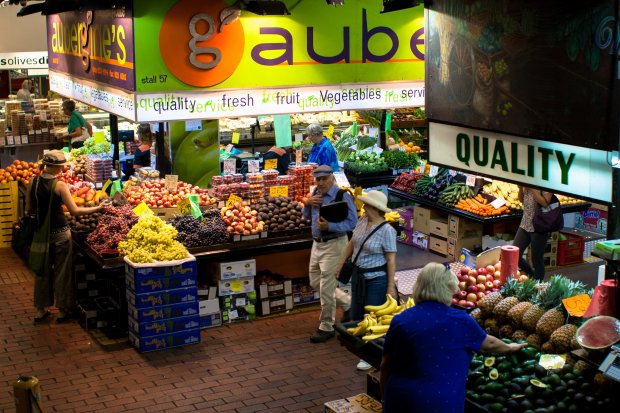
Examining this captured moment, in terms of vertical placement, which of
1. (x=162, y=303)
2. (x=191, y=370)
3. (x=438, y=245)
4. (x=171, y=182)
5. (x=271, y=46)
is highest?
(x=271, y=46)

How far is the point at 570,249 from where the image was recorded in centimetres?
1214

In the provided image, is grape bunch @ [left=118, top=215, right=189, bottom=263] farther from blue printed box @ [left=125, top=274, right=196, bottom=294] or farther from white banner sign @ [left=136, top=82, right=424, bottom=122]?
white banner sign @ [left=136, top=82, right=424, bottom=122]

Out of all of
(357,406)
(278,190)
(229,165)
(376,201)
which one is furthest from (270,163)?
(357,406)

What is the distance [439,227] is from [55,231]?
17.8 feet

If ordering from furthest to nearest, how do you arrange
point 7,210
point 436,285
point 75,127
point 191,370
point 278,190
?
1. point 75,127
2. point 7,210
3. point 278,190
4. point 191,370
5. point 436,285

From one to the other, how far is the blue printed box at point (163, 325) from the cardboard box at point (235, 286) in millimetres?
691

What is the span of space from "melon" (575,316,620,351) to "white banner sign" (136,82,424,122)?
13.7ft

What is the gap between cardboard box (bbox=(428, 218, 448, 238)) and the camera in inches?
485

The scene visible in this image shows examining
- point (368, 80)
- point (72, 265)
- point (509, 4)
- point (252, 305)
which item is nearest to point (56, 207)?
point (72, 265)

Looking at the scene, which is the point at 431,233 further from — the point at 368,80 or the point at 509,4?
the point at 509,4

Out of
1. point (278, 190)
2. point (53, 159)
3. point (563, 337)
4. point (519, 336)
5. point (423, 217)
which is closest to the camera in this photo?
point (563, 337)

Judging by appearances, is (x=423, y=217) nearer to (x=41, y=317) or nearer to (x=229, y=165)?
(x=229, y=165)

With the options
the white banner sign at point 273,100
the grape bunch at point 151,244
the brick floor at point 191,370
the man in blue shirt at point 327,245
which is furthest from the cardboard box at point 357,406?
the white banner sign at point 273,100

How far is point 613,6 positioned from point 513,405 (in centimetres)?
277
